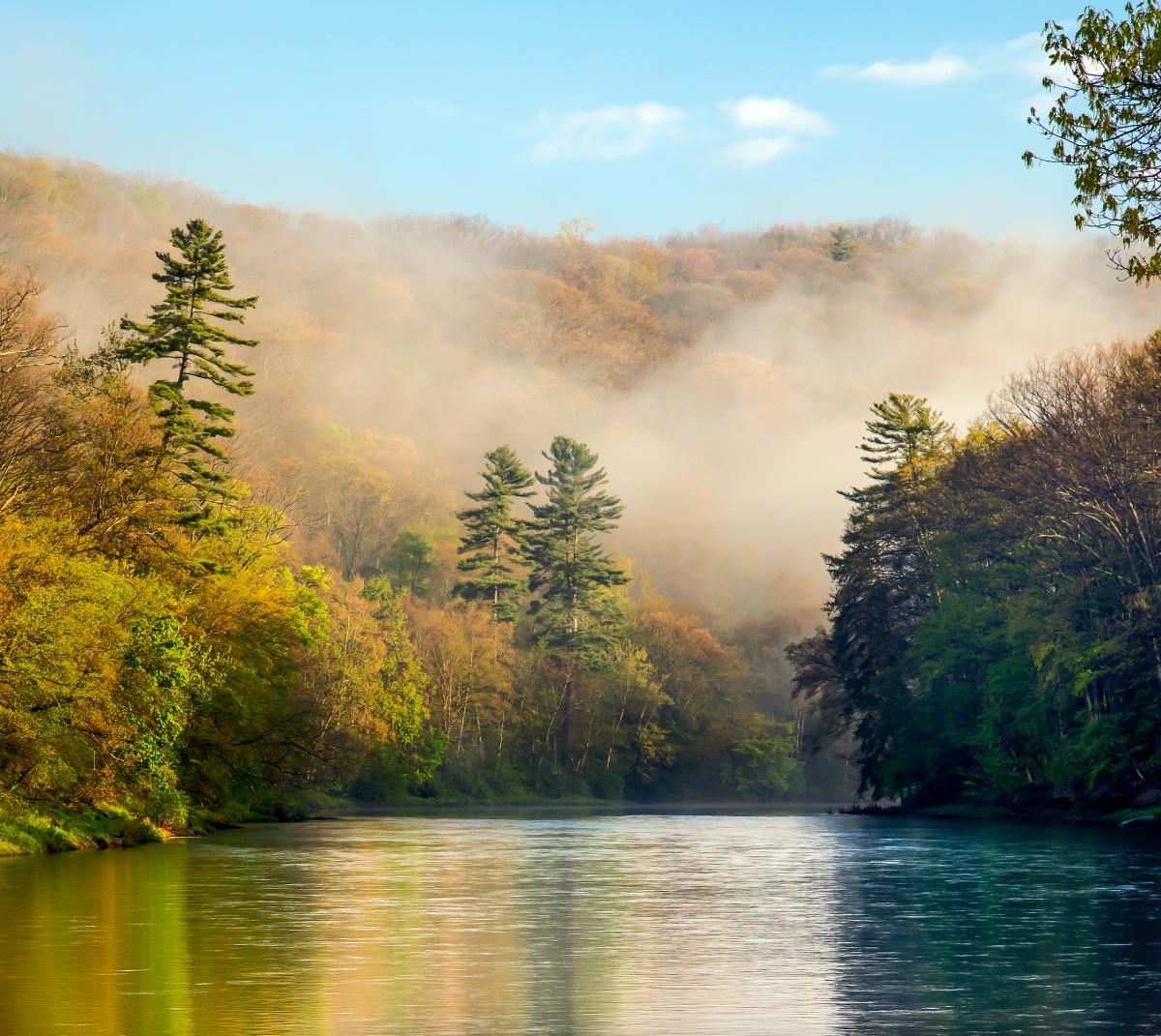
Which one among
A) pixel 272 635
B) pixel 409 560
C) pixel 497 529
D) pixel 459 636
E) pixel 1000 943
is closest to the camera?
pixel 1000 943

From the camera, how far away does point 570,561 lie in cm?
14550

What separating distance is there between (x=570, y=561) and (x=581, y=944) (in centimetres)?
12154

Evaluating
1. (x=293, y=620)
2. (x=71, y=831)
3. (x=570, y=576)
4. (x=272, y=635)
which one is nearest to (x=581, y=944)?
(x=71, y=831)

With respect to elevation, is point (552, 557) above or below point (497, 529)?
below

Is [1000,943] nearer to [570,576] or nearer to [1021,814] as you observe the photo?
[1021,814]

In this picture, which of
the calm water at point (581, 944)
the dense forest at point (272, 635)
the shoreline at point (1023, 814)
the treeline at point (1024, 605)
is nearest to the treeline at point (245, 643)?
the dense forest at point (272, 635)

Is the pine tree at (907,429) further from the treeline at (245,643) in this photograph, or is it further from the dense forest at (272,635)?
the treeline at (245,643)

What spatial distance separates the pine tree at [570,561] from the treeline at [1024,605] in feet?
145

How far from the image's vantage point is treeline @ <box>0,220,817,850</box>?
48312mm

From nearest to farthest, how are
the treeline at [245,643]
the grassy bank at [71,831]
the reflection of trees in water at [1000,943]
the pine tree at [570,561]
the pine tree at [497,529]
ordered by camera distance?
Result: the reflection of trees in water at [1000,943] < the grassy bank at [71,831] < the treeline at [245,643] < the pine tree at [570,561] < the pine tree at [497,529]

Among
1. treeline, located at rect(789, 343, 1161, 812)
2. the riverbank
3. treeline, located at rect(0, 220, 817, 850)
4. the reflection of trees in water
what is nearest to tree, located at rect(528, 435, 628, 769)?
treeline, located at rect(0, 220, 817, 850)

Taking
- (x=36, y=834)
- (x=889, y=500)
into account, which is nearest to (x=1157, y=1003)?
(x=36, y=834)

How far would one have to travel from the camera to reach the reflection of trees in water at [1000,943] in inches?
665

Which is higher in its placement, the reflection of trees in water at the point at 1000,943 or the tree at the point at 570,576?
the tree at the point at 570,576
